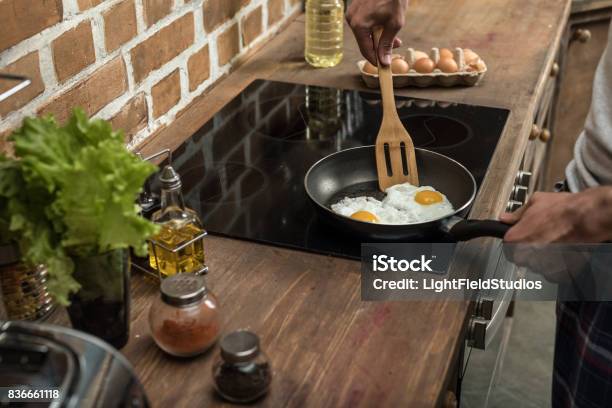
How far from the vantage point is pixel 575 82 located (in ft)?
8.85

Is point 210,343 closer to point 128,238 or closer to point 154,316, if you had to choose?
point 154,316

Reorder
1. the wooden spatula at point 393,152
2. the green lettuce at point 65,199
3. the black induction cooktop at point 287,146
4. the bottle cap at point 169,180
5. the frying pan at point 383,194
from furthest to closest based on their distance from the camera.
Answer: the wooden spatula at point 393,152, the black induction cooktop at point 287,146, the frying pan at point 383,194, the bottle cap at point 169,180, the green lettuce at point 65,199

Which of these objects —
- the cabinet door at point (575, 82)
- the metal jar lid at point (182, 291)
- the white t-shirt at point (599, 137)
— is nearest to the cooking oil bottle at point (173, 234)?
the metal jar lid at point (182, 291)

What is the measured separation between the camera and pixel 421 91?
5.70 ft

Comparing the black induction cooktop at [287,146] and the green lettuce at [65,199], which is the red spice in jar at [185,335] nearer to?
the green lettuce at [65,199]

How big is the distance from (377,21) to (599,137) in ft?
1.54

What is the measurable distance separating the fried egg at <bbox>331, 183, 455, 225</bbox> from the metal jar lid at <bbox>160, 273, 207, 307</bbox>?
344 mm

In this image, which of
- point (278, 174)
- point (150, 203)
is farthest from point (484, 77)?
point (150, 203)

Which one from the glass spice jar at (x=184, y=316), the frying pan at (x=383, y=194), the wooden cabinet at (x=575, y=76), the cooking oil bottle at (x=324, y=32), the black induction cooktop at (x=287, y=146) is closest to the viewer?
the glass spice jar at (x=184, y=316)

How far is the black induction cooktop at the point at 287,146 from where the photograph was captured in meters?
1.25

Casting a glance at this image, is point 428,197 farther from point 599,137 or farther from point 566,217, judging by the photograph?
point 599,137

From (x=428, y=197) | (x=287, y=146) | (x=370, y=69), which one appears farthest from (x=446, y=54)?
(x=428, y=197)

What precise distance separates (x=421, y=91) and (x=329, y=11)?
0.31m

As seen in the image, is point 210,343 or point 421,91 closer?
point 210,343
